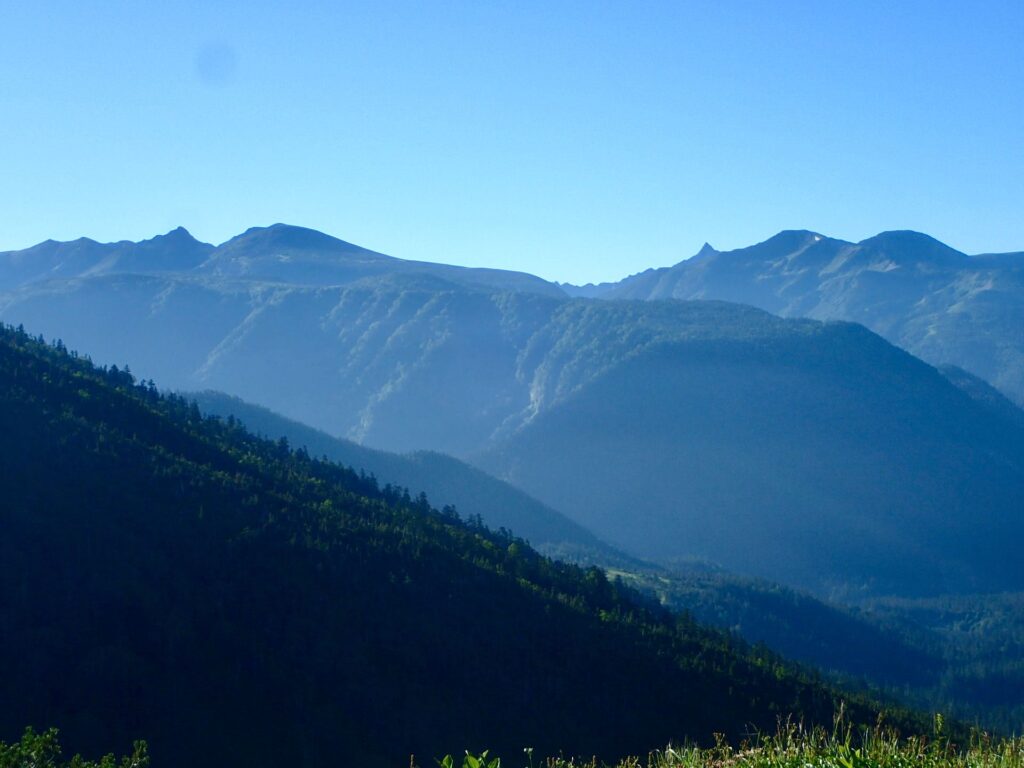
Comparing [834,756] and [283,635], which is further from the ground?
[834,756]

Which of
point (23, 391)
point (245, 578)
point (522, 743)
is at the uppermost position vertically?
point (23, 391)

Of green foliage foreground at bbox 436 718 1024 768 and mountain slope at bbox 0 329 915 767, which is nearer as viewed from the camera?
green foliage foreground at bbox 436 718 1024 768

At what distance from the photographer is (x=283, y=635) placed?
105m

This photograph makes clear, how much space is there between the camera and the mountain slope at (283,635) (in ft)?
296

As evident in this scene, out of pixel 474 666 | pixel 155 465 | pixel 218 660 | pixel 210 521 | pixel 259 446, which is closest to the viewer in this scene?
pixel 218 660

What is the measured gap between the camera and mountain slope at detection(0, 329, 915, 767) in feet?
296

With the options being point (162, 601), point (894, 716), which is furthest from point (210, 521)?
point (894, 716)

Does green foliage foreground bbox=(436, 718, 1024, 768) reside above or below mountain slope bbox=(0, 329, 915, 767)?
above

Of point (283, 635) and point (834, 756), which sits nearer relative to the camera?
point (834, 756)

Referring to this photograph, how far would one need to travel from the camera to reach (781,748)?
85.9 ft

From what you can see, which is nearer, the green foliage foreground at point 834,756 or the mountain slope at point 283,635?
the green foliage foreground at point 834,756

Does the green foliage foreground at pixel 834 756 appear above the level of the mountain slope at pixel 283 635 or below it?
above

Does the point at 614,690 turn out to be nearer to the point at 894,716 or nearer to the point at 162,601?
the point at 894,716

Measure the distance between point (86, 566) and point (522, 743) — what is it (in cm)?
4052
